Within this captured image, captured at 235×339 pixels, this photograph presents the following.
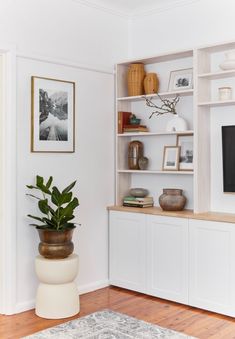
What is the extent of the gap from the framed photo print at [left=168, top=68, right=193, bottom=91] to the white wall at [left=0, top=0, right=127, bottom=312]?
26.2 inches

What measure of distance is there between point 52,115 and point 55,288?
152cm

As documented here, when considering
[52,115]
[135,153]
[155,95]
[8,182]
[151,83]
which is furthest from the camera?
[135,153]

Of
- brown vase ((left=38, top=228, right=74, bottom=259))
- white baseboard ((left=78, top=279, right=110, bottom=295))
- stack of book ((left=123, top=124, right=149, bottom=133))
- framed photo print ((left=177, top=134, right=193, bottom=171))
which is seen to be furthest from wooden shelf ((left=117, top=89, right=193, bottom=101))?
white baseboard ((left=78, top=279, right=110, bottom=295))

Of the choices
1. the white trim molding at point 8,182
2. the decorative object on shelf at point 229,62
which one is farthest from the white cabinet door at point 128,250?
the decorative object on shelf at point 229,62

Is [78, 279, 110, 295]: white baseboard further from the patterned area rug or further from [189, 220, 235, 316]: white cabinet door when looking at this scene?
[189, 220, 235, 316]: white cabinet door

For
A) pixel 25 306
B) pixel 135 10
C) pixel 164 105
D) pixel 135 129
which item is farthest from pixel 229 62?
pixel 25 306

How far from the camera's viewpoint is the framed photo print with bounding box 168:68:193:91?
4338mm

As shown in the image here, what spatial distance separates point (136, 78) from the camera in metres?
4.64

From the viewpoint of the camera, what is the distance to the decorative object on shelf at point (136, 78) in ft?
15.2

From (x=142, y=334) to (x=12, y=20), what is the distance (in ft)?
8.98

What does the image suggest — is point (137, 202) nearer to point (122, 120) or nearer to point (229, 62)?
point (122, 120)

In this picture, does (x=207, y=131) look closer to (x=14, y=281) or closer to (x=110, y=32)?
(x=110, y=32)

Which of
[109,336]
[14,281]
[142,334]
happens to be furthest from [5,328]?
[142,334]

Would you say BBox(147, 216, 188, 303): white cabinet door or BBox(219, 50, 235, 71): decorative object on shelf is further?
BBox(147, 216, 188, 303): white cabinet door
